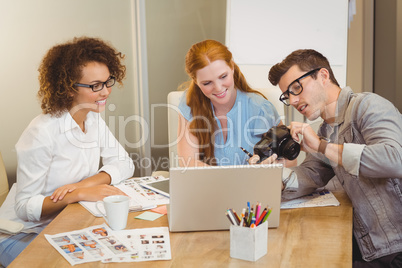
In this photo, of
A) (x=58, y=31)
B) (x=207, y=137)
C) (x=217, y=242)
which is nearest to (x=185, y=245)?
(x=217, y=242)

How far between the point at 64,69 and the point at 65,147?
34 cm

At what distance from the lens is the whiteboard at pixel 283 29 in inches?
122

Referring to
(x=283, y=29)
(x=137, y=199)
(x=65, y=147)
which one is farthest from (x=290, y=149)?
(x=283, y=29)

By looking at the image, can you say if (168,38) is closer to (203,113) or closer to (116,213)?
(203,113)

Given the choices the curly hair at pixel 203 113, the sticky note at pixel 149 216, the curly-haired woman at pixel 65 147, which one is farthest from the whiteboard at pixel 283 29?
the sticky note at pixel 149 216

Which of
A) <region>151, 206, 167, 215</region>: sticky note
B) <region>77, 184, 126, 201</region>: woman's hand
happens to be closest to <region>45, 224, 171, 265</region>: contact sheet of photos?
<region>151, 206, 167, 215</region>: sticky note

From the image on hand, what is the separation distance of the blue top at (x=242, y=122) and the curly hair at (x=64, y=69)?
0.55 metres

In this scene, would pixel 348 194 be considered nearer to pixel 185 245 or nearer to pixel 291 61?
pixel 291 61

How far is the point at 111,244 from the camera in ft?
4.48

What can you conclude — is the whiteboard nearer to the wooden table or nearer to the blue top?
the blue top

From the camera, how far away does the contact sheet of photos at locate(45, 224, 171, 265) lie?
4.20 ft

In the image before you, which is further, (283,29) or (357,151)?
(283,29)

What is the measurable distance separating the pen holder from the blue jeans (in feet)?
3.03

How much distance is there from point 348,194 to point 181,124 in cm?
101
